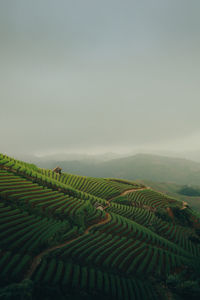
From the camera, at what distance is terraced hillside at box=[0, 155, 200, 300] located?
39.4 feet

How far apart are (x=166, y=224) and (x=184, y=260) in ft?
53.5

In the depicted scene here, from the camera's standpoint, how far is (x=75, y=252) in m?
16.1

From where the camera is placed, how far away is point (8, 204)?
69.8 feet

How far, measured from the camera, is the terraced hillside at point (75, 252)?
39.4ft

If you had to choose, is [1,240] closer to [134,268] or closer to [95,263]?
[95,263]

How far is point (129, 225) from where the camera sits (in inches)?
1062

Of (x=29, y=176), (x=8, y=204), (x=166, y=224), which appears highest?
(x=29, y=176)

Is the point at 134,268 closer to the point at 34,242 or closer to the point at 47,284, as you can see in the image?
the point at 47,284

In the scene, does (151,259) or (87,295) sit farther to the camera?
(151,259)

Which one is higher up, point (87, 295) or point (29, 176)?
point (29, 176)

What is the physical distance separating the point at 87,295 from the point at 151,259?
11715mm

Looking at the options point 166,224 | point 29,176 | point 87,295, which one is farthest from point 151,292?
point 29,176

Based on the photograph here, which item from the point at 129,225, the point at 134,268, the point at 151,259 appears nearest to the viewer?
the point at 134,268

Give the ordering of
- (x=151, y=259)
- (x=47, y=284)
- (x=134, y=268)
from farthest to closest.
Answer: (x=151, y=259)
(x=134, y=268)
(x=47, y=284)
